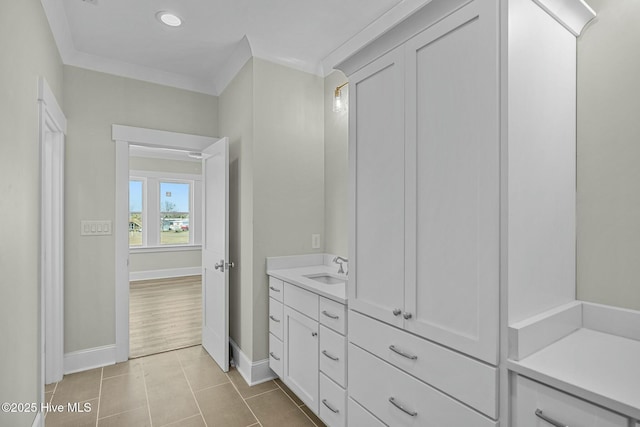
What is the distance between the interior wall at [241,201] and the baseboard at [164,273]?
4.26 meters

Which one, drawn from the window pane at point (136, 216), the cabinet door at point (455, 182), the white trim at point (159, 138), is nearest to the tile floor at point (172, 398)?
the cabinet door at point (455, 182)

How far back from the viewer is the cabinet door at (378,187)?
1472 mm

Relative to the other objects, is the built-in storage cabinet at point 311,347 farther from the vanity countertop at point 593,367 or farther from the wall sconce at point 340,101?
the wall sconce at point 340,101

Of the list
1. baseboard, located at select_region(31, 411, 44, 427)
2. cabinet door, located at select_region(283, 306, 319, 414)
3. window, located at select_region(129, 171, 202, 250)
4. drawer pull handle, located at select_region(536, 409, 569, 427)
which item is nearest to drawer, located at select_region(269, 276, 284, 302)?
cabinet door, located at select_region(283, 306, 319, 414)

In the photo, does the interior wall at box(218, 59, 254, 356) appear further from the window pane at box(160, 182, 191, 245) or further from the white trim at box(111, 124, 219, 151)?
the window pane at box(160, 182, 191, 245)

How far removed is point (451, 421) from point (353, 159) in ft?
3.99

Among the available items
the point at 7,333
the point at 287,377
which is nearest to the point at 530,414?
the point at 287,377

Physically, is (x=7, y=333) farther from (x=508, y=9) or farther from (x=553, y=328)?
(x=508, y=9)

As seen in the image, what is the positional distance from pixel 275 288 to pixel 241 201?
79cm

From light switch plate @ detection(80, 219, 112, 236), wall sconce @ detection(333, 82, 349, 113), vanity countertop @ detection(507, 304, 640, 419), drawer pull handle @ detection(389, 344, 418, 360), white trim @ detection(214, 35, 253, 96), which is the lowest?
drawer pull handle @ detection(389, 344, 418, 360)

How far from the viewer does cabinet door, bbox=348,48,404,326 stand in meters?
1.47

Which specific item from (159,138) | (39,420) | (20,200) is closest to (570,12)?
(20,200)

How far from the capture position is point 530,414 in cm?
101

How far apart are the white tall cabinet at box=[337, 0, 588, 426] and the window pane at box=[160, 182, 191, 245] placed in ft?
20.8
